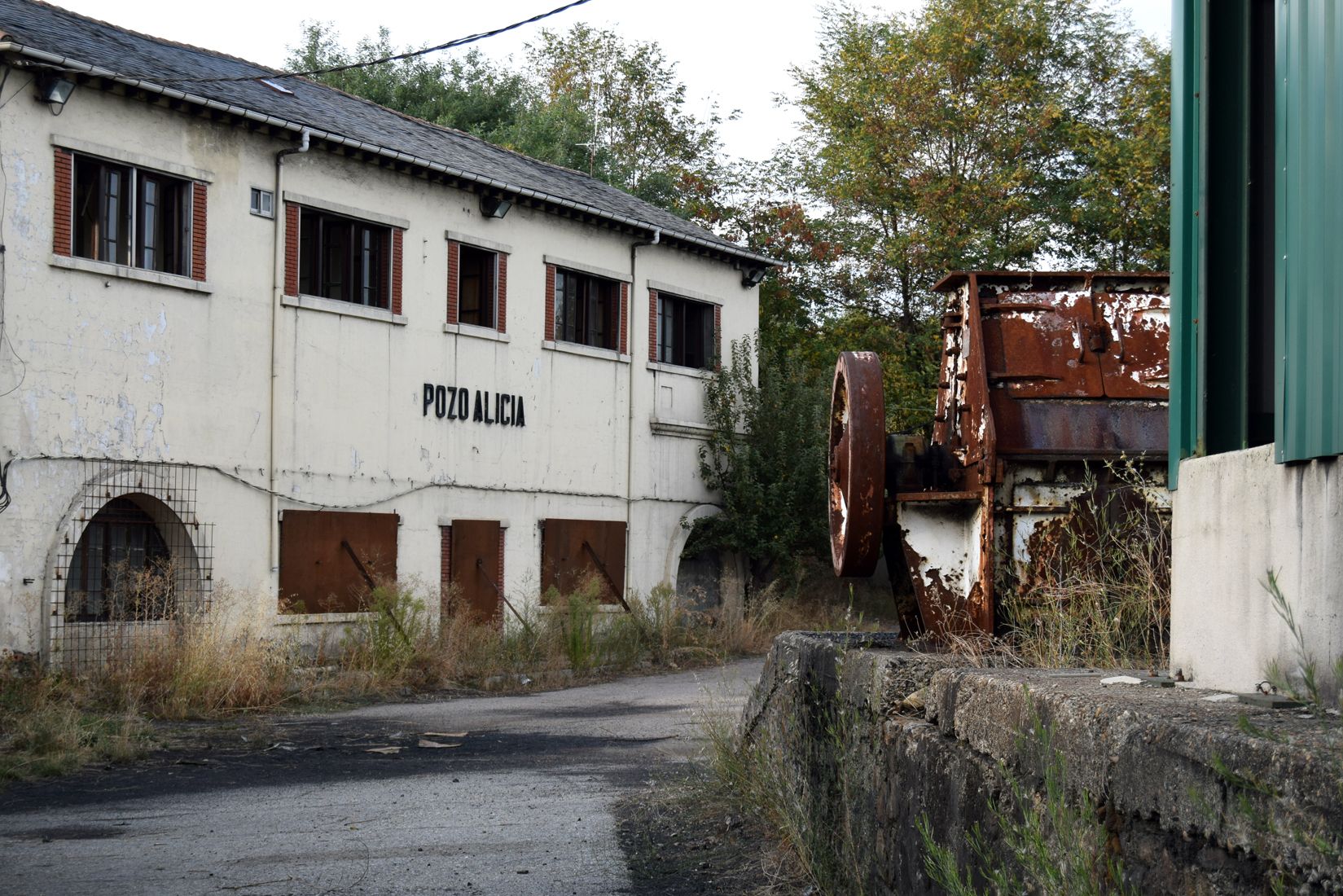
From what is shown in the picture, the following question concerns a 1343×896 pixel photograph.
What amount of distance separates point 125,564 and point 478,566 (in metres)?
5.20

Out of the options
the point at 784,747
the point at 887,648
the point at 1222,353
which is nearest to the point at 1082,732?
the point at 1222,353

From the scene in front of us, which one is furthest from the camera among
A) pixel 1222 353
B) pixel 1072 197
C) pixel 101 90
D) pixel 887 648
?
pixel 1072 197

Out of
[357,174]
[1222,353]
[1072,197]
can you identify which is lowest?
[1222,353]

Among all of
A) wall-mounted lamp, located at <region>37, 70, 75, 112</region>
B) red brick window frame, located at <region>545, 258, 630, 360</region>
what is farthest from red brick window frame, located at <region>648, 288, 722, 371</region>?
wall-mounted lamp, located at <region>37, 70, 75, 112</region>

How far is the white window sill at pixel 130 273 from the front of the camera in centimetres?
1443

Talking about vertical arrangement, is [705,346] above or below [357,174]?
below

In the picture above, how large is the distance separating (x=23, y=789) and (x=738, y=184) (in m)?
26.7

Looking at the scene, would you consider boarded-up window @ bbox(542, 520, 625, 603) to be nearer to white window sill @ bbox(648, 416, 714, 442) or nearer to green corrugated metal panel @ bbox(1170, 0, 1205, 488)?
white window sill @ bbox(648, 416, 714, 442)

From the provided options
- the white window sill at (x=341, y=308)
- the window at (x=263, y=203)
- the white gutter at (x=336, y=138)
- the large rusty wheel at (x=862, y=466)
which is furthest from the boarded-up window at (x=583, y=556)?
the large rusty wheel at (x=862, y=466)

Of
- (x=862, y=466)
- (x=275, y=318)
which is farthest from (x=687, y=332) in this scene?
(x=862, y=466)

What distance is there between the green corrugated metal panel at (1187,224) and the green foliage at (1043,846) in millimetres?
1370

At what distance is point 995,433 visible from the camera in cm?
810

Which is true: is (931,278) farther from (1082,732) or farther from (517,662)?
(1082,732)

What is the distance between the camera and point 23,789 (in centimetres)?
888
